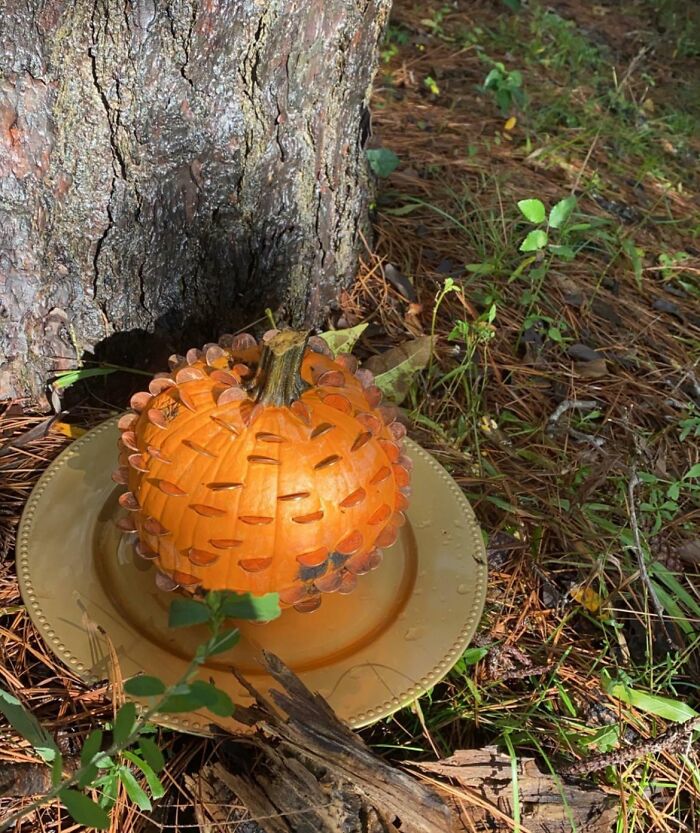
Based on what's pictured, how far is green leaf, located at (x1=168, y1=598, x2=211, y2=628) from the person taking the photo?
867mm

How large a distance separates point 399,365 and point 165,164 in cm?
77

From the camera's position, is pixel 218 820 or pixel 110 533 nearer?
pixel 218 820

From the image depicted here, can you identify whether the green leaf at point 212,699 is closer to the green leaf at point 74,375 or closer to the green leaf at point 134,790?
the green leaf at point 134,790

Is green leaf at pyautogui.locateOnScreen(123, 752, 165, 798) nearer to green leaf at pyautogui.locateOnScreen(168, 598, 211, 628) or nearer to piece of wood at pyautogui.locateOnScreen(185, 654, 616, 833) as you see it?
piece of wood at pyautogui.locateOnScreen(185, 654, 616, 833)

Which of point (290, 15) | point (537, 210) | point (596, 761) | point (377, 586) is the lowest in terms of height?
point (596, 761)

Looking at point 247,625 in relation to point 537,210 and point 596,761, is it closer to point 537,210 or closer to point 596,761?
point 596,761

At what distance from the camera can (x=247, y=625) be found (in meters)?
Result: 1.38

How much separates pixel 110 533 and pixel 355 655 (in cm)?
56

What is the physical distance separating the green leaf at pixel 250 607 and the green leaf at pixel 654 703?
0.88 metres

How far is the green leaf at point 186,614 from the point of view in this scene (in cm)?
87

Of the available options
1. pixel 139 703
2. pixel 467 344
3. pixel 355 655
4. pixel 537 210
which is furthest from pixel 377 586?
pixel 537 210

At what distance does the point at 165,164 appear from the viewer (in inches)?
61.1

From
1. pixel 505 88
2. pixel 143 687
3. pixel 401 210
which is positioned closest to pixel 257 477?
pixel 143 687

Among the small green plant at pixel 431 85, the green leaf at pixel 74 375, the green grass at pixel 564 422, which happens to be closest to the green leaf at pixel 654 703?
the green grass at pixel 564 422
